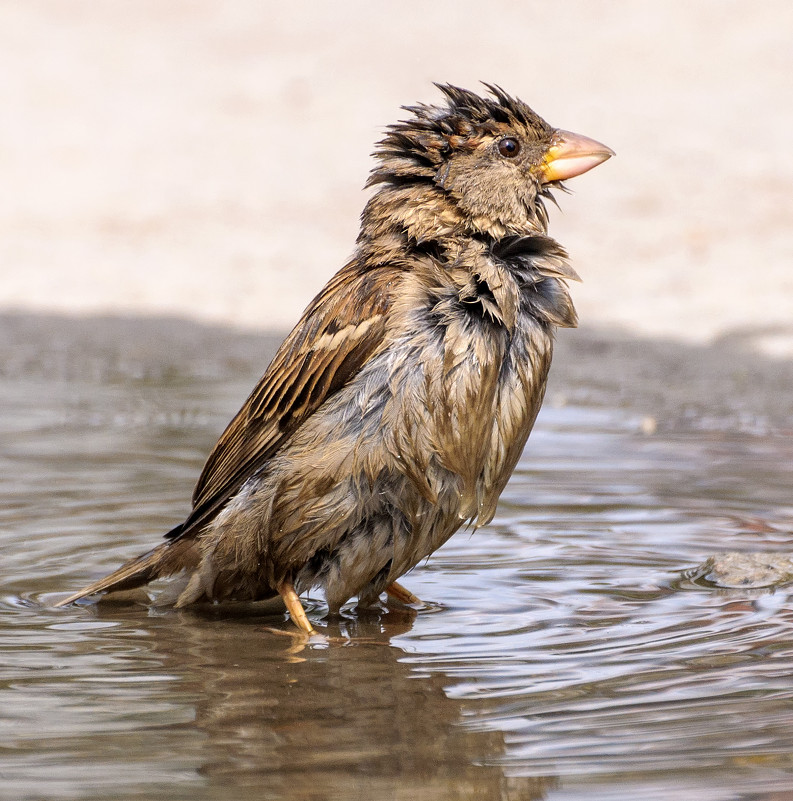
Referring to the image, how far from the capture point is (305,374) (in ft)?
15.0

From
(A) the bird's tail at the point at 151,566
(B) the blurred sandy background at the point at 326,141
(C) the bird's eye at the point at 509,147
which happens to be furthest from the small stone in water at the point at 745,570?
(B) the blurred sandy background at the point at 326,141

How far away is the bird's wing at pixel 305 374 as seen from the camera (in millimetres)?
4441

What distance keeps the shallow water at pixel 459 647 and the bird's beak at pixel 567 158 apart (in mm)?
1352

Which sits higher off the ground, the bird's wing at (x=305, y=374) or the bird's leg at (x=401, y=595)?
the bird's wing at (x=305, y=374)

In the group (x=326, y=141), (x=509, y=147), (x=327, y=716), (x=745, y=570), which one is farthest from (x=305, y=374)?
(x=326, y=141)

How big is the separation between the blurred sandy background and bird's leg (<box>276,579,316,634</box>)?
492cm

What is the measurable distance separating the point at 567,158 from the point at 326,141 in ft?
30.7

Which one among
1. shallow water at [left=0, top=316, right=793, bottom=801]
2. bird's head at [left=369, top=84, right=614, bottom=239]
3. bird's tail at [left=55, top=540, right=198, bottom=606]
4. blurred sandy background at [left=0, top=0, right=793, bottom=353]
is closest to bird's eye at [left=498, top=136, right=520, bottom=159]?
bird's head at [left=369, top=84, right=614, bottom=239]

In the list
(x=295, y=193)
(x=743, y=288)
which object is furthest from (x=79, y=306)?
(x=743, y=288)

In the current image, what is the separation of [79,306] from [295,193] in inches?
106

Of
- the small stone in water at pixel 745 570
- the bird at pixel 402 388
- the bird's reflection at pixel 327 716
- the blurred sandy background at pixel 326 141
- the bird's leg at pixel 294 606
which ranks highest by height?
the blurred sandy background at pixel 326 141

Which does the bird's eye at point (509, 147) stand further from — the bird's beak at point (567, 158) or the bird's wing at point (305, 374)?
the bird's wing at point (305, 374)

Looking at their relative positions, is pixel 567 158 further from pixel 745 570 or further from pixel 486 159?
pixel 745 570

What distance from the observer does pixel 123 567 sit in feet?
16.0
